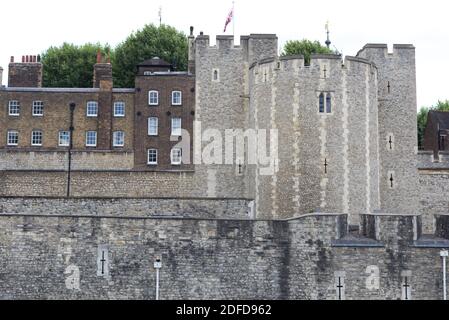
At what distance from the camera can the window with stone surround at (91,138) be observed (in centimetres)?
4091

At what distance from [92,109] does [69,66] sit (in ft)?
38.0

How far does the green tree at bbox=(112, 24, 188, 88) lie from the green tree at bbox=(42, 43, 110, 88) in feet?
5.41

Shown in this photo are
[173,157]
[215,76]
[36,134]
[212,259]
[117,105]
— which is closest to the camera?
[212,259]

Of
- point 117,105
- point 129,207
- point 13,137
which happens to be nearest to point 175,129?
point 117,105

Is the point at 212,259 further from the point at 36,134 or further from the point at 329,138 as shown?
the point at 36,134

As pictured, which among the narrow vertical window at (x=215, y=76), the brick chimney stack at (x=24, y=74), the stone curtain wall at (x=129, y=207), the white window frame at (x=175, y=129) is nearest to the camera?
the stone curtain wall at (x=129, y=207)

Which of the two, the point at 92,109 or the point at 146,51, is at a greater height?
the point at 146,51

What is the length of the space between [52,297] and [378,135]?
17258 millimetres

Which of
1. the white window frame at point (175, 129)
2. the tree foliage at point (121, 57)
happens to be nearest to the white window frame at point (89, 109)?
the white window frame at point (175, 129)

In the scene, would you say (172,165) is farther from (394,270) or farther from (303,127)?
(394,270)

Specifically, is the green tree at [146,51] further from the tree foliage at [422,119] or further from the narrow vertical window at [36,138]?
the tree foliage at [422,119]

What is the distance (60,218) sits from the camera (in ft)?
83.9

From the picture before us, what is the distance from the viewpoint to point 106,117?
135 ft

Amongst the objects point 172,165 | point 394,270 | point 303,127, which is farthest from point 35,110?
point 394,270
